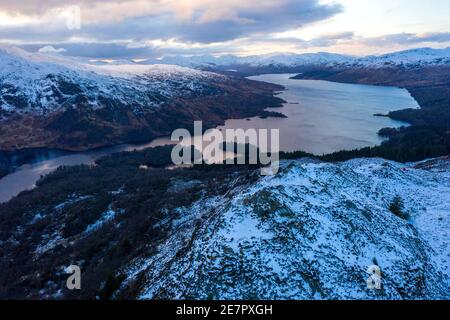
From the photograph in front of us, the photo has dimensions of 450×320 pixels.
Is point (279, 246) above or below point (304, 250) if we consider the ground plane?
above

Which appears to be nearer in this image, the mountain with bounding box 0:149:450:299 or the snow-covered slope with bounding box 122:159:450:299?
the snow-covered slope with bounding box 122:159:450:299

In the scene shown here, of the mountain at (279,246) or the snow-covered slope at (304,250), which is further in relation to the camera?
the mountain at (279,246)
